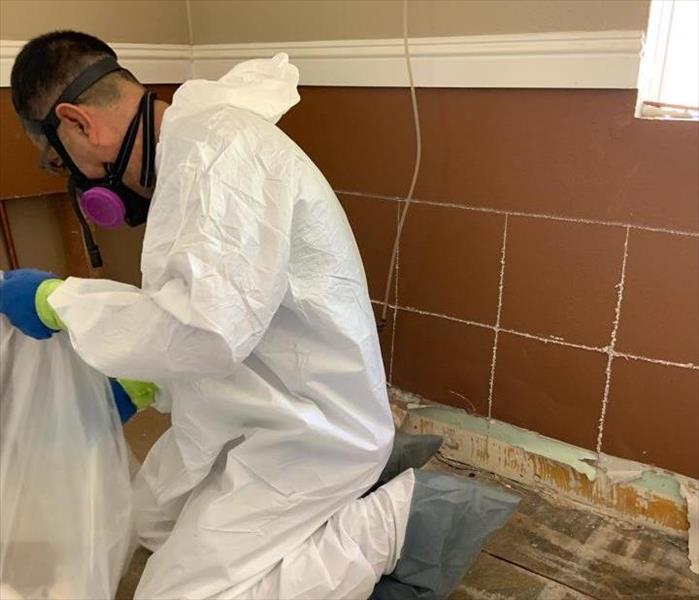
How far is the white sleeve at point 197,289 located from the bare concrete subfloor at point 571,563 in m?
0.56

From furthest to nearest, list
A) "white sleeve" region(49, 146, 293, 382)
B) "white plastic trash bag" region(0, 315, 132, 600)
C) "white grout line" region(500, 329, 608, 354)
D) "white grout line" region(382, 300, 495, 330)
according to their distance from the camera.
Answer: "white grout line" region(382, 300, 495, 330) → "white grout line" region(500, 329, 608, 354) → "white plastic trash bag" region(0, 315, 132, 600) → "white sleeve" region(49, 146, 293, 382)

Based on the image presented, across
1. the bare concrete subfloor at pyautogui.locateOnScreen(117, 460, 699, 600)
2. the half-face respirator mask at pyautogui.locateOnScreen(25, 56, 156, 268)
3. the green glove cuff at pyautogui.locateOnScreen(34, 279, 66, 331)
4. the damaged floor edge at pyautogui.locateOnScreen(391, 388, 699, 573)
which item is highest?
the half-face respirator mask at pyautogui.locateOnScreen(25, 56, 156, 268)

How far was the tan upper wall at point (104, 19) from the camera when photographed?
55.2 inches

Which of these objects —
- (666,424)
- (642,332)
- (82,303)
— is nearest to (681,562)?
(666,424)

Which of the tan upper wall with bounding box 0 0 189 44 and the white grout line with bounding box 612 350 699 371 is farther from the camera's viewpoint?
the tan upper wall with bounding box 0 0 189 44

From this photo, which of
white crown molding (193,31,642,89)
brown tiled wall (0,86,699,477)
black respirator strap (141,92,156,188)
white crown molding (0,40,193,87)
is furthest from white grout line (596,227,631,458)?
white crown molding (0,40,193,87)

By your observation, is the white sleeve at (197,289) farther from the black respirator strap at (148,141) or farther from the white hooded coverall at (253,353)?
the black respirator strap at (148,141)

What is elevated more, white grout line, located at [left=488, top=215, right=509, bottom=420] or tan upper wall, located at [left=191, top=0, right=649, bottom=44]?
tan upper wall, located at [left=191, top=0, right=649, bottom=44]

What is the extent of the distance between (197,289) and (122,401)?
1.41 ft

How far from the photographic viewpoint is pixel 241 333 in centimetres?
89

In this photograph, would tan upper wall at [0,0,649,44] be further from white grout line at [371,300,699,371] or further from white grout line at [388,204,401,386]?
white grout line at [371,300,699,371]

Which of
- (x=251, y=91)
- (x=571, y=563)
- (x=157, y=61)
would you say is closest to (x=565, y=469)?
(x=571, y=563)

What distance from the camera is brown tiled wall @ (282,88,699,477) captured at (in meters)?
1.23

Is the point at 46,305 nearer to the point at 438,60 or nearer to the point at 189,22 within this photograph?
the point at 438,60
